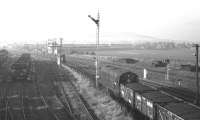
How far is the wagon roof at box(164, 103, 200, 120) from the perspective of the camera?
52.1 ft

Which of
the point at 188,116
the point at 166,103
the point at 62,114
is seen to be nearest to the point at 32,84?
the point at 62,114

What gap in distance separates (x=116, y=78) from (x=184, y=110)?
45.8ft

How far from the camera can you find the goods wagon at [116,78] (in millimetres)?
29469

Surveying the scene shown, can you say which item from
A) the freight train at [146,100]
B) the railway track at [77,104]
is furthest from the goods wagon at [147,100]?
the railway track at [77,104]

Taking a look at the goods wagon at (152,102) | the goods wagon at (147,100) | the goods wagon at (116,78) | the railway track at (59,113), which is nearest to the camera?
the goods wagon at (147,100)

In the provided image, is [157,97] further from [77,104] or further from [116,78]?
[77,104]

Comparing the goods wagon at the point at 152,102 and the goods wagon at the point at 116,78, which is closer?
the goods wagon at the point at 152,102

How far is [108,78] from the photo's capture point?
34.9 meters

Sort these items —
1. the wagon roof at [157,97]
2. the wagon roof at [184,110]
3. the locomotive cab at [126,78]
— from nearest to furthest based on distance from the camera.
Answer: the wagon roof at [184,110] < the wagon roof at [157,97] < the locomotive cab at [126,78]

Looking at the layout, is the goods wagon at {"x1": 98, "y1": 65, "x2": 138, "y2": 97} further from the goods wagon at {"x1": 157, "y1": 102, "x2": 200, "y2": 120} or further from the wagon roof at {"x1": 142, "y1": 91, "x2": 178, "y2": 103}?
the goods wagon at {"x1": 157, "y1": 102, "x2": 200, "y2": 120}

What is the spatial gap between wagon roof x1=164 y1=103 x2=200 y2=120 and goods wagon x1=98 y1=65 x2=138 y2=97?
35.8ft

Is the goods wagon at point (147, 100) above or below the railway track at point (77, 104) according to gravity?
above

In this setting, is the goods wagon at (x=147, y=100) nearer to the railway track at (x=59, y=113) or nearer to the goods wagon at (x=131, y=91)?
the goods wagon at (x=131, y=91)

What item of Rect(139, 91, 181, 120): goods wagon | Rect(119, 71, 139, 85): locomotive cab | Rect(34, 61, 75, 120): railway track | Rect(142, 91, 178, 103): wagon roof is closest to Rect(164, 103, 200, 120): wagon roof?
Rect(139, 91, 181, 120): goods wagon
